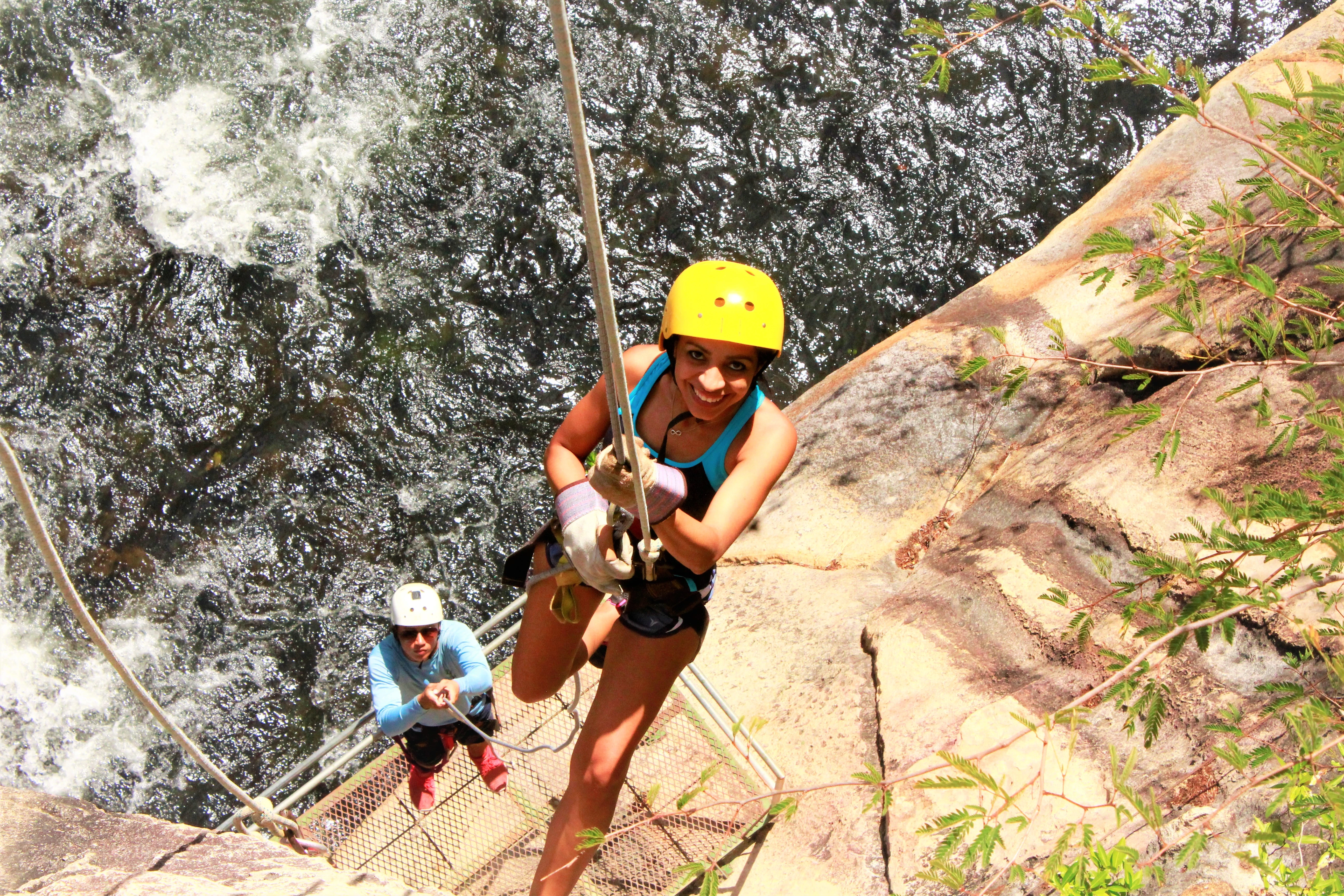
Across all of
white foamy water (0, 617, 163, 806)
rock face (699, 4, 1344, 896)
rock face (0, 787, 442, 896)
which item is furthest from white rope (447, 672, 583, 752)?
white foamy water (0, 617, 163, 806)

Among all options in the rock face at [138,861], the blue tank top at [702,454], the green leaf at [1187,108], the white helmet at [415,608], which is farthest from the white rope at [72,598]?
the green leaf at [1187,108]

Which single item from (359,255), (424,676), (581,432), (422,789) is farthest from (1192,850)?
(359,255)

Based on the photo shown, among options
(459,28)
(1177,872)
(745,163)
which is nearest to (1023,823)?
(1177,872)

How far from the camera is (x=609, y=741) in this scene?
3254 mm

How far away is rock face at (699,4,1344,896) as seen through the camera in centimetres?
376

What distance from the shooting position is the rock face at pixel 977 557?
376 cm

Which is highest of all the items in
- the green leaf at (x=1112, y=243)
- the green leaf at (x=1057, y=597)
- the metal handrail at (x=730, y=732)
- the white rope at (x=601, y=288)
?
the white rope at (x=601, y=288)

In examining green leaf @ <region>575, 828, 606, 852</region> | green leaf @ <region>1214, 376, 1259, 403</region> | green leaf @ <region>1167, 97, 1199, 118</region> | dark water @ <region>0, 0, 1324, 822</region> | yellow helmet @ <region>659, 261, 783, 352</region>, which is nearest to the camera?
yellow helmet @ <region>659, 261, 783, 352</region>

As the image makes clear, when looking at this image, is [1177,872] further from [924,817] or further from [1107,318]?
[1107,318]

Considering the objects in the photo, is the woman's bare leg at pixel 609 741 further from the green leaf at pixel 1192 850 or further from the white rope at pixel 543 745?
the green leaf at pixel 1192 850

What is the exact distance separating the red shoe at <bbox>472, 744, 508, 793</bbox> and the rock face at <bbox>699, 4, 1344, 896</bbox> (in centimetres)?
110

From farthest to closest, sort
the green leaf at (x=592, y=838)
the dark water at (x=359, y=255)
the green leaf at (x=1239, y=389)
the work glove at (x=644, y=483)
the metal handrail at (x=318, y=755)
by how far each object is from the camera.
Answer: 1. the dark water at (x=359, y=255)
2. the metal handrail at (x=318, y=755)
3. the green leaf at (x=1239, y=389)
4. the green leaf at (x=592, y=838)
5. the work glove at (x=644, y=483)

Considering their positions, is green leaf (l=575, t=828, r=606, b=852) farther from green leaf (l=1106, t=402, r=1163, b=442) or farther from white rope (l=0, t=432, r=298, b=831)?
green leaf (l=1106, t=402, r=1163, b=442)

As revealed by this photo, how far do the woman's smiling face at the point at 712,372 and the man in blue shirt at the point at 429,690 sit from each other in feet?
5.25
